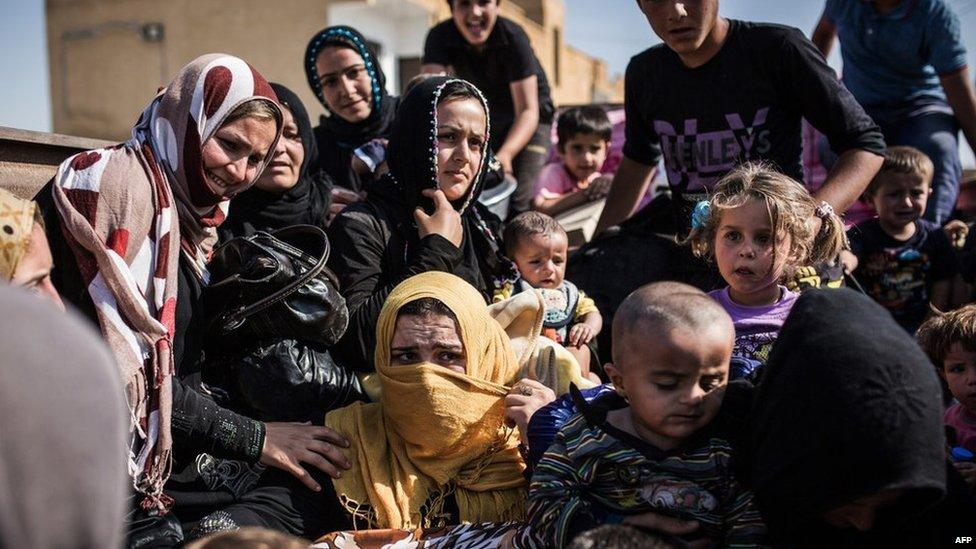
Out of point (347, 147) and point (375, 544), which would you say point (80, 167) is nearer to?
point (375, 544)

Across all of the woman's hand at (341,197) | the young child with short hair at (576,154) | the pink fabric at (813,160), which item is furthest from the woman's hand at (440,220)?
the pink fabric at (813,160)

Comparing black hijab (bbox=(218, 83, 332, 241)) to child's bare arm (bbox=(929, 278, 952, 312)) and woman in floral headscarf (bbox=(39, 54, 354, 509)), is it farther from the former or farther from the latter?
child's bare arm (bbox=(929, 278, 952, 312))

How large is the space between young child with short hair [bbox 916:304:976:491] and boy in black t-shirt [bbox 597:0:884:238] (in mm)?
652

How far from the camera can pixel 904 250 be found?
4.76 metres

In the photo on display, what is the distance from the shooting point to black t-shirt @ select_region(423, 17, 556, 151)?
6086mm

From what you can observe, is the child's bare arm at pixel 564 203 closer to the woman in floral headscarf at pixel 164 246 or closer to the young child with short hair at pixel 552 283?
the young child with short hair at pixel 552 283

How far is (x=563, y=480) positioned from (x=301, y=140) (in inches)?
101

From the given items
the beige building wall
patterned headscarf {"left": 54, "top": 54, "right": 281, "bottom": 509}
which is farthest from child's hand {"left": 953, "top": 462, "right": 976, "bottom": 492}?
the beige building wall

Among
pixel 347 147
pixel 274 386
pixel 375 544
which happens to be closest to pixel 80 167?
pixel 274 386

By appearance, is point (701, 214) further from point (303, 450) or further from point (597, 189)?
point (597, 189)

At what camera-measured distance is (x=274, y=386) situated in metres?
3.02

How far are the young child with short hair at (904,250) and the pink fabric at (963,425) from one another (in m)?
1.44

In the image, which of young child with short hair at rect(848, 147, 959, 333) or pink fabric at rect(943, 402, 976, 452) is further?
young child with short hair at rect(848, 147, 959, 333)

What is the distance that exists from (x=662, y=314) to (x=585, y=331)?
69.1 inches
